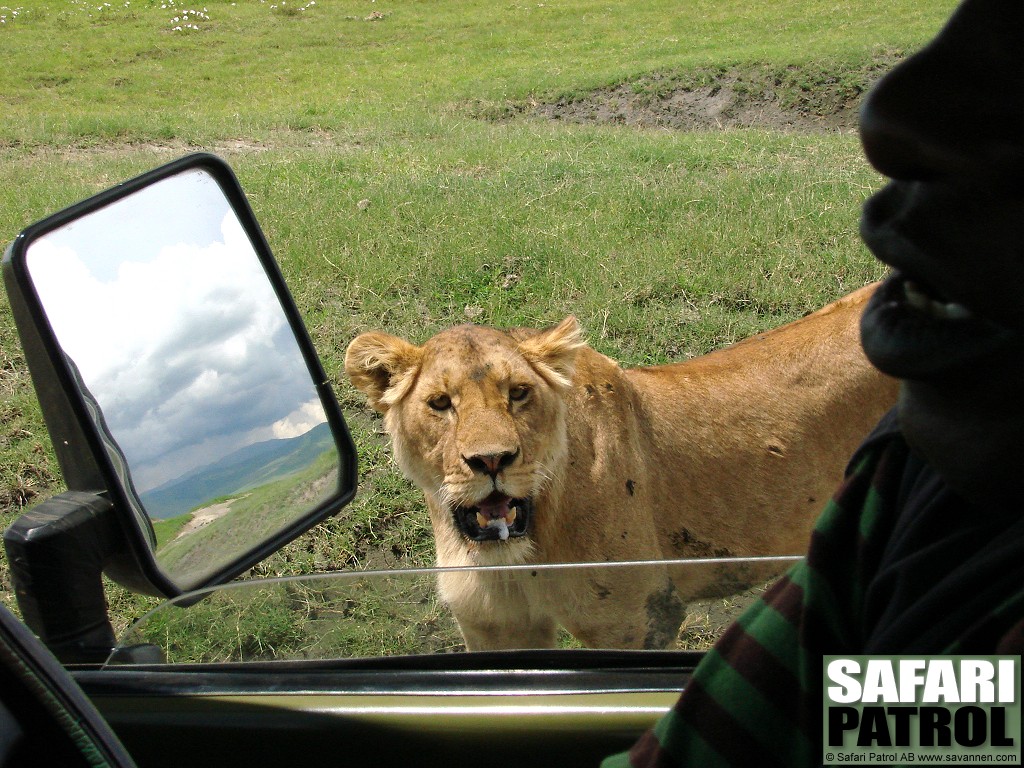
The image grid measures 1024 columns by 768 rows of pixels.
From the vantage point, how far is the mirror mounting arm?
1614 millimetres

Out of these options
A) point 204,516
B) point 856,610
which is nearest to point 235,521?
point 204,516

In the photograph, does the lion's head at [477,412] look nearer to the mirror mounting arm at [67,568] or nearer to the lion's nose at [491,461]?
the lion's nose at [491,461]

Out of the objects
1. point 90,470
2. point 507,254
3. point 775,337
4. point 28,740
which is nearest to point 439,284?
point 507,254

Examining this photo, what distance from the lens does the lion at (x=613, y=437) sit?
3.11 meters

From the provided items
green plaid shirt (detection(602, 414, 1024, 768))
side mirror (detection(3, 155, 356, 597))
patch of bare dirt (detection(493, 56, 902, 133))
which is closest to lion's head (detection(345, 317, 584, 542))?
side mirror (detection(3, 155, 356, 597))

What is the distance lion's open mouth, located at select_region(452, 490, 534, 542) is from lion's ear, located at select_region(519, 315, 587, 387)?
17.0 inches

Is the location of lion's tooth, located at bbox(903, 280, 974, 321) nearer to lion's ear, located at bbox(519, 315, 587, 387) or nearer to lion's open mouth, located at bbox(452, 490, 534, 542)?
lion's open mouth, located at bbox(452, 490, 534, 542)

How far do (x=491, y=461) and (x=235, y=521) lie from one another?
0.87 m

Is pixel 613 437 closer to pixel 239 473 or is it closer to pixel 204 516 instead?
pixel 239 473

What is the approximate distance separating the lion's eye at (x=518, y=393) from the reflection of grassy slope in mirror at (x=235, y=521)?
73cm

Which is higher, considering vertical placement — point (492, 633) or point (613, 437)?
point (492, 633)

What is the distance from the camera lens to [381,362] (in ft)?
10.8

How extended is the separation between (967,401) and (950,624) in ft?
0.61

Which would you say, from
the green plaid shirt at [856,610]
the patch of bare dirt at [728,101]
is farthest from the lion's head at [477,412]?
the patch of bare dirt at [728,101]
